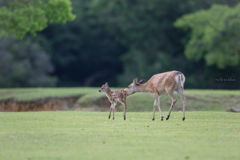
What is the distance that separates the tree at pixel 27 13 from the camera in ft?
93.1

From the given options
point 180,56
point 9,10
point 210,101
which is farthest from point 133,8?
point 210,101

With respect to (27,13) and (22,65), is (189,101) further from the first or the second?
(22,65)

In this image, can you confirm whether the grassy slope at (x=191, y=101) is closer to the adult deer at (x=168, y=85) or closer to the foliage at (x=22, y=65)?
the adult deer at (x=168, y=85)

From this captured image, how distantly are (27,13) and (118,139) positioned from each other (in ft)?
70.0

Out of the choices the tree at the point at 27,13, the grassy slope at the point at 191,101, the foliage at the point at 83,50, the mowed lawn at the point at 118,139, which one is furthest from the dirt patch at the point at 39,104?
the foliage at the point at 83,50

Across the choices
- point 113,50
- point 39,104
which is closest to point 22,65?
point 113,50

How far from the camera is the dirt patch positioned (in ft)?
82.5

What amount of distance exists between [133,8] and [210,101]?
1209 inches

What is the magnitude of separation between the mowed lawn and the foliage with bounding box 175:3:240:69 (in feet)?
89.0

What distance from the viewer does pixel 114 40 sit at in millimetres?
60688

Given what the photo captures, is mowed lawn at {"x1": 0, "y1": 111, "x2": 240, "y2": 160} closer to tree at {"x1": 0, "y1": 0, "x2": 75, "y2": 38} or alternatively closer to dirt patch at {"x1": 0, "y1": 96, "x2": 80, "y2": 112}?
dirt patch at {"x1": 0, "y1": 96, "x2": 80, "y2": 112}

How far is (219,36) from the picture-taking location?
132ft

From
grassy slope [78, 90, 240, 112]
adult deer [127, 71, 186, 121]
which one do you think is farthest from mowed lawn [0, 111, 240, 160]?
grassy slope [78, 90, 240, 112]

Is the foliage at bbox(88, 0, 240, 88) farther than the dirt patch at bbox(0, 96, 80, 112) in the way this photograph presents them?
Yes
